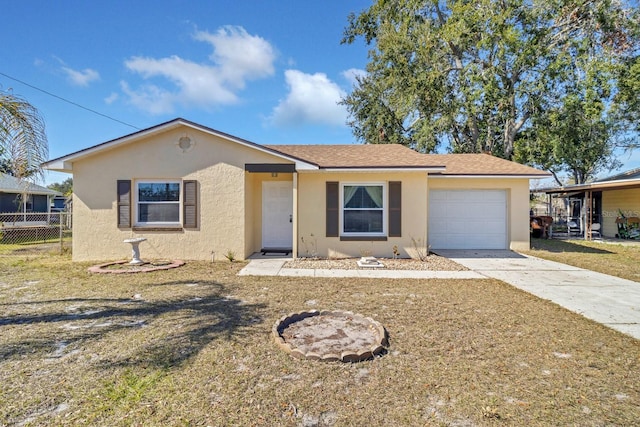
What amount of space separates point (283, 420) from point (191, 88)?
2372cm

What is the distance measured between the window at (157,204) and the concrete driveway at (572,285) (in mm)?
8607

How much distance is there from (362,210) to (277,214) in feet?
9.58

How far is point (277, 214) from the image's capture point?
11.0 metres

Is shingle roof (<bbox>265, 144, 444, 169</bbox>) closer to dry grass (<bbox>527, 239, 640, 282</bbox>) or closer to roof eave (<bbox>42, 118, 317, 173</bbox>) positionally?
roof eave (<bbox>42, 118, 317, 173</bbox>)

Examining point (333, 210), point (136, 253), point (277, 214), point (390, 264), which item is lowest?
point (390, 264)

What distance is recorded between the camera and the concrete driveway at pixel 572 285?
196 inches

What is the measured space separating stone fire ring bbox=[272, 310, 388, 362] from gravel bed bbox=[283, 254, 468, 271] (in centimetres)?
379

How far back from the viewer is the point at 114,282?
22.9 feet

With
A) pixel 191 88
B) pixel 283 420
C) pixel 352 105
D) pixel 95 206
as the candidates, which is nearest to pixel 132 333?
pixel 283 420

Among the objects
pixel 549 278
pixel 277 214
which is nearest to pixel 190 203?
pixel 277 214

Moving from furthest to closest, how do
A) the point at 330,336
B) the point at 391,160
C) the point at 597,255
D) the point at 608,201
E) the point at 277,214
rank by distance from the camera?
the point at 608,201 < the point at 277,214 < the point at 597,255 < the point at 391,160 < the point at 330,336

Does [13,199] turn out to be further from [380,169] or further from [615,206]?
[615,206]

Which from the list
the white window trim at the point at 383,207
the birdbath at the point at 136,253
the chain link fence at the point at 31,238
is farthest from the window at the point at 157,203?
the chain link fence at the point at 31,238

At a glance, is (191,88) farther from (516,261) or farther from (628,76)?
(628,76)
